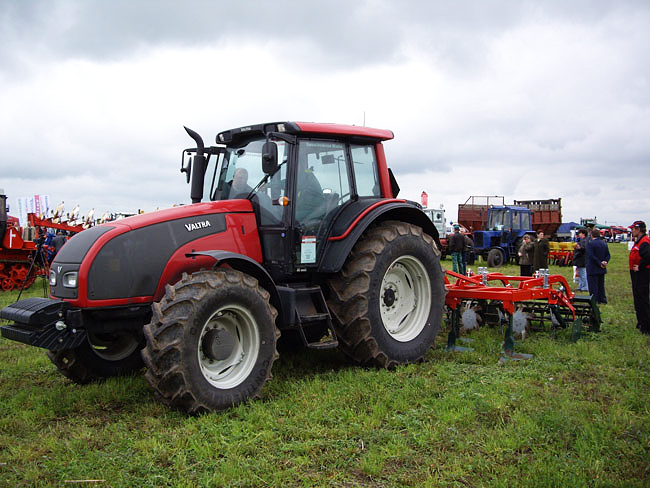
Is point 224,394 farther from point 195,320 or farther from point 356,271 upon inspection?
point 356,271

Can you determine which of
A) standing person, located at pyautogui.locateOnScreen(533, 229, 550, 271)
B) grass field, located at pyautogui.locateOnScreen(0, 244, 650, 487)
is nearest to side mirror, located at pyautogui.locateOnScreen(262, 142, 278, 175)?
grass field, located at pyautogui.locateOnScreen(0, 244, 650, 487)

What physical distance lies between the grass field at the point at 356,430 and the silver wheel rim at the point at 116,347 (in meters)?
→ 0.30

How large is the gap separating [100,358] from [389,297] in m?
2.96

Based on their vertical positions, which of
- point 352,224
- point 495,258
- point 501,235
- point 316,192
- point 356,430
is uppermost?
point 316,192

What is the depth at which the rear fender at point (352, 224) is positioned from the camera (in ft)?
17.6

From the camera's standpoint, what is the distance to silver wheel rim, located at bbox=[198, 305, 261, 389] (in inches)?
177

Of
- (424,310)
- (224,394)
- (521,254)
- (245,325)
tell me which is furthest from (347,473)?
(521,254)

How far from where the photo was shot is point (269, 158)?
497 centimetres

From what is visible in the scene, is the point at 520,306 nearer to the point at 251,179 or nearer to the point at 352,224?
the point at 352,224

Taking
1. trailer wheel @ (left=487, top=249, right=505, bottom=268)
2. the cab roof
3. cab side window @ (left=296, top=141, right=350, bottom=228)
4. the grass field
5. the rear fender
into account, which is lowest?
the grass field

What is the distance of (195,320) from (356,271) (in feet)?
5.90

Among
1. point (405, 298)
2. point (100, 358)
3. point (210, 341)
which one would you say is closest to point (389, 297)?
point (405, 298)

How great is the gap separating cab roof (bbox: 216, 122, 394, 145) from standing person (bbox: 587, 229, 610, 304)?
7013 mm

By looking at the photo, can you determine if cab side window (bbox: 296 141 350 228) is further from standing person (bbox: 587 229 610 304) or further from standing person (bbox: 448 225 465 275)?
standing person (bbox: 448 225 465 275)
